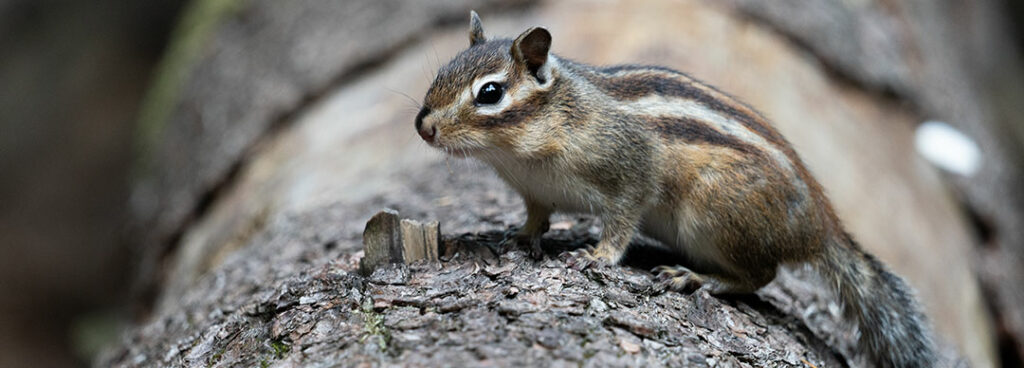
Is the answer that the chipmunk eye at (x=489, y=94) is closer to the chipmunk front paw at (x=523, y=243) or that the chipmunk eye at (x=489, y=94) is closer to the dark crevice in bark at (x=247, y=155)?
the chipmunk front paw at (x=523, y=243)

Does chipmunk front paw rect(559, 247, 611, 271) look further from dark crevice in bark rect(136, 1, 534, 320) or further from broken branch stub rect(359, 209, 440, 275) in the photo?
dark crevice in bark rect(136, 1, 534, 320)

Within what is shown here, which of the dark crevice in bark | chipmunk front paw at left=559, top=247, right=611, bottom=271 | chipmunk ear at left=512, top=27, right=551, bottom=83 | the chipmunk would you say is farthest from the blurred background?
chipmunk front paw at left=559, top=247, right=611, bottom=271

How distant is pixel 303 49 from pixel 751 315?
3802 millimetres

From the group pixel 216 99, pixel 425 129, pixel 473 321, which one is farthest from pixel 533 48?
pixel 216 99

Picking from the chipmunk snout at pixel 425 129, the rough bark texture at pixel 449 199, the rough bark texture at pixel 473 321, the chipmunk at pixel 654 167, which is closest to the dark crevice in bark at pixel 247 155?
the rough bark texture at pixel 449 199

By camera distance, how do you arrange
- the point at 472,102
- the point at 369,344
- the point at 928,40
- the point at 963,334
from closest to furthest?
the point at 369,344 < the point at 472,102 < the point at 963,334 < the point at 928,40

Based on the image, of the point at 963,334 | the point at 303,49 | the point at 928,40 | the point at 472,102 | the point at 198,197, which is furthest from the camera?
the point at 928,40

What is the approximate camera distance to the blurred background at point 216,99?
567cm

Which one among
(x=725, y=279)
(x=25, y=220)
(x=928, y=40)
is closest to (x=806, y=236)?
(x=725, y=279)

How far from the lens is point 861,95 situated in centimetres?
589

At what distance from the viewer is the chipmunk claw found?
10.5ft

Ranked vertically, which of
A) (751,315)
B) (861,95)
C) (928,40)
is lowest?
(751,315)

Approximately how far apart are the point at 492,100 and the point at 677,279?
919 mm

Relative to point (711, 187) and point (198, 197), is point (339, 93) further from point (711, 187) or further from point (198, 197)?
point (711, 187)
